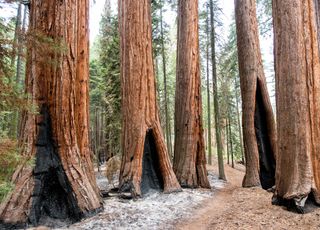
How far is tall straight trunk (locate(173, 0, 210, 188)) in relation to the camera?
9102 millimetres

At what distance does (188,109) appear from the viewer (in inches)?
371

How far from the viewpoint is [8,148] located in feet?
10.2

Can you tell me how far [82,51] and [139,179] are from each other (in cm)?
337

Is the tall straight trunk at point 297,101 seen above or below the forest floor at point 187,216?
above

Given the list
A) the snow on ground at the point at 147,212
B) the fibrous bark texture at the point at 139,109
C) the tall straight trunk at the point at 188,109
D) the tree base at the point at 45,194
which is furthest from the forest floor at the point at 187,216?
the tall straight trunk at the point at 188,109

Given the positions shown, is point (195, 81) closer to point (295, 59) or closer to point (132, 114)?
point (132, 114)

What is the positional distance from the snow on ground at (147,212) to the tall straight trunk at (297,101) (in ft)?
6.77

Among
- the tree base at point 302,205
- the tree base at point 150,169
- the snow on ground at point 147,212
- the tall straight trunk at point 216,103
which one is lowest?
the snow on ground at point 147,212

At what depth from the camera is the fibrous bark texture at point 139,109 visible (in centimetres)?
765

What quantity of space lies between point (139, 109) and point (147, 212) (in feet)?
9.59

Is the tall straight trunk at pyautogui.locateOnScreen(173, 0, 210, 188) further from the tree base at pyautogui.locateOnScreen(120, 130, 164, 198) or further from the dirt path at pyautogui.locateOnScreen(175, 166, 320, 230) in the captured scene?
the dirt path at pyautogui.locateOnScreen(175, 166, 320, 230)

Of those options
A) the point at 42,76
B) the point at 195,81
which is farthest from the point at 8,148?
the point at 195,81

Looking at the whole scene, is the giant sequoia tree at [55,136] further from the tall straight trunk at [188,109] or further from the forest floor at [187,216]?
the tall straight trunk at [188,109]

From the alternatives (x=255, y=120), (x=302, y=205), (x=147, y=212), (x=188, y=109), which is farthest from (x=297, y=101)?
(x=255, y=120)
